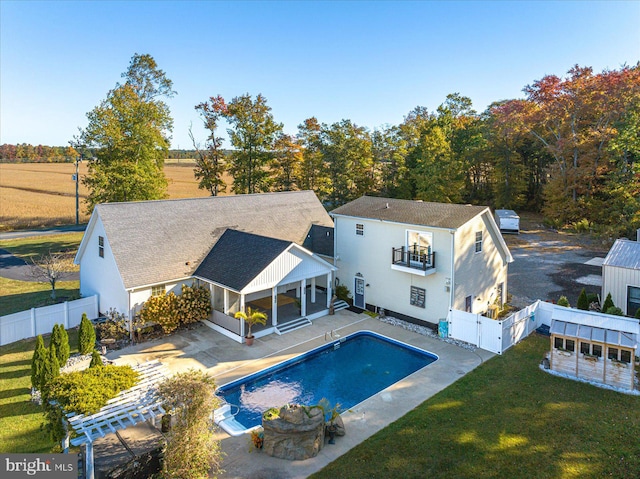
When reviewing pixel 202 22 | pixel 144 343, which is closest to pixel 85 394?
pixel 144 343

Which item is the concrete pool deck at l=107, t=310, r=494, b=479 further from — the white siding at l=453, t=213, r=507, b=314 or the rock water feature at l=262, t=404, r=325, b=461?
the white siding at l=453, t=213, r=507, b=314

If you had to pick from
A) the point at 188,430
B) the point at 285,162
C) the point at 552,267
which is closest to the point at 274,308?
the point at 188,430

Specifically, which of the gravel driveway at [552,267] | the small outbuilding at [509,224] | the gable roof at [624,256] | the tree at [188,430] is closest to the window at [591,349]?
the gable roof at [624,256]

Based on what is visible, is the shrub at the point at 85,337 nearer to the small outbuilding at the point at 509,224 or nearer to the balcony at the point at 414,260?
the balcony at the point at 414,260

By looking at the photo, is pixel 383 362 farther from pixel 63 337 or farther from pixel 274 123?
pixel 274 123

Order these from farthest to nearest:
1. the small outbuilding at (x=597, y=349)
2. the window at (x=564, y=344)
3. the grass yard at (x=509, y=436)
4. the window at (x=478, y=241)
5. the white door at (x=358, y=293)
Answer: the white door at (x=358, y=293), the window at (x=478, y=241), the window at (x=564, y=344), the small outbuilding at (x=597, y=349), the grass yard at (x=509, y=436)

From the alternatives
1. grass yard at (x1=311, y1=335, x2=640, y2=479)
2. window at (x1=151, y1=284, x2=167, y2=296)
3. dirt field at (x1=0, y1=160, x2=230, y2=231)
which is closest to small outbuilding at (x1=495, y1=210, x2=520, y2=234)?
grass yard at (x1=311, y1=335, x2=640, y2=479)
